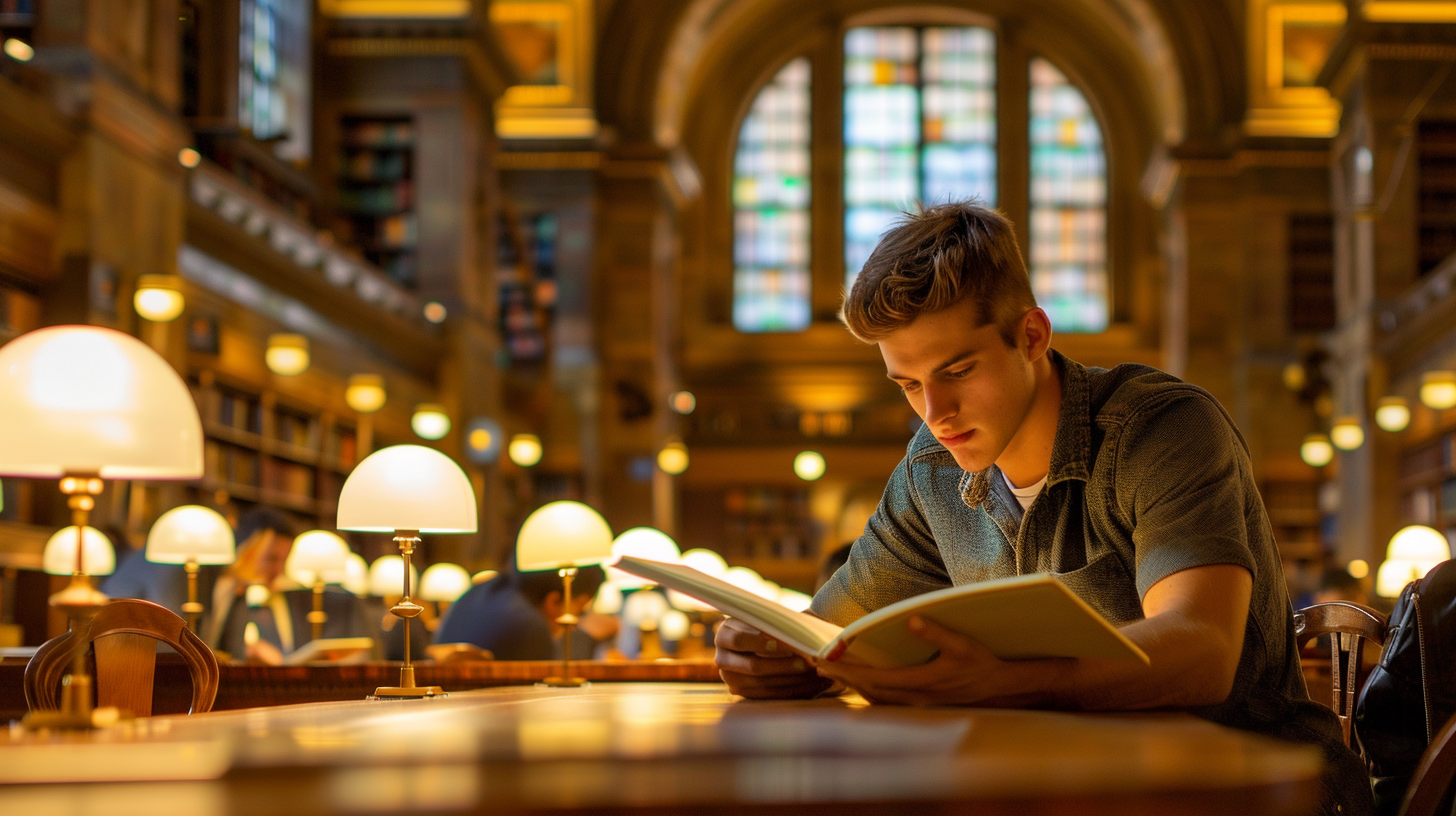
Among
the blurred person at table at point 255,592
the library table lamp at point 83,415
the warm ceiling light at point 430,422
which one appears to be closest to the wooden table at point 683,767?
the library table lamp at point 83,415

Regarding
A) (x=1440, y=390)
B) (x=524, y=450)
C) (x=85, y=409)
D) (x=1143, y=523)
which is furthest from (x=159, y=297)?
(x=1440, y=390)

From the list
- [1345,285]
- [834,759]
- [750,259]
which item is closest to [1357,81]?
[1345,285]

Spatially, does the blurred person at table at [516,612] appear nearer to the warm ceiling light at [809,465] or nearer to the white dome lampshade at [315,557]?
the white dome lampshade at [315,557]

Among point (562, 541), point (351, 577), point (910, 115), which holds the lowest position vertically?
point (351, 577)

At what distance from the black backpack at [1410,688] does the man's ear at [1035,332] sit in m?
0.67

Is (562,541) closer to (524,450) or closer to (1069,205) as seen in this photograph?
(524,450)

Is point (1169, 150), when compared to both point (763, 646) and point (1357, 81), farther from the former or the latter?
point (763, 646)

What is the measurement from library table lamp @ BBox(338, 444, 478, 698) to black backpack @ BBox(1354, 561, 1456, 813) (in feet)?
5.59

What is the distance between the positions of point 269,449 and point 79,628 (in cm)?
875

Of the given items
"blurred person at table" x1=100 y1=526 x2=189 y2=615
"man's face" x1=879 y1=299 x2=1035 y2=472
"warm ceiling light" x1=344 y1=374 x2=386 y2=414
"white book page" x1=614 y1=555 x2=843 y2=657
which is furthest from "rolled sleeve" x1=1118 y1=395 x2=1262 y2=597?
"warm ceiling light" x1=344 y1=374 x2=386 y2=414

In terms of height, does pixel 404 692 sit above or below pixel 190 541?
below

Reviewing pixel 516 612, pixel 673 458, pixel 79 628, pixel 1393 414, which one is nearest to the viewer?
pixel 79 628

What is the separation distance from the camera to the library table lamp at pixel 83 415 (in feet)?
5.34

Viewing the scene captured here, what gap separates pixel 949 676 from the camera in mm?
1394
